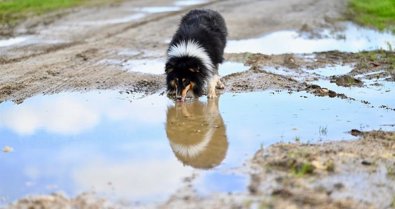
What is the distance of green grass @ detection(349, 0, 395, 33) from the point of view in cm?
1446

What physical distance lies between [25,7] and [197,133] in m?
13.3

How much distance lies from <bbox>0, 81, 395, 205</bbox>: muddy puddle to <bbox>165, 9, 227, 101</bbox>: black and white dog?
0.26 m

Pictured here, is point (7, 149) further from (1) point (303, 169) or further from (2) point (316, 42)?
(2) point (316, 42)

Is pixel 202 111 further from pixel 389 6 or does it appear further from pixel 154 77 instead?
pixel 389 6

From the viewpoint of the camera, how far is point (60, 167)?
581 cm

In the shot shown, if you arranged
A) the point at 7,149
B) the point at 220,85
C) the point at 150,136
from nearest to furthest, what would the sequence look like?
the point at 7,149
the point at 150,136
the point at 220,85

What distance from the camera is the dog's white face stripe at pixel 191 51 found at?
8258 mm

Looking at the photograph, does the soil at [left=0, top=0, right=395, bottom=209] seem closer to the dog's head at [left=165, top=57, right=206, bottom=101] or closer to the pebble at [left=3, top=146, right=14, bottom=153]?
the dog's head at [left=165, top=57, right=206, bottom=101]

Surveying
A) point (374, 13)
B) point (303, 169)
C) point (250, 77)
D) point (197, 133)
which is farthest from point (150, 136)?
point (374, 13)

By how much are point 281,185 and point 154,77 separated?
4.75m

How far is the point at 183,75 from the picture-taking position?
8.12 m

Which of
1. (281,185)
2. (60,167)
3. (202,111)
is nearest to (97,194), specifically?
(60,167)

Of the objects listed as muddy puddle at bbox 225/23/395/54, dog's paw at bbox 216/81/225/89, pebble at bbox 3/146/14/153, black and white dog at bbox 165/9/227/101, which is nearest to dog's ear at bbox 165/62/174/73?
black and white dog at bbox 165/9/227/101

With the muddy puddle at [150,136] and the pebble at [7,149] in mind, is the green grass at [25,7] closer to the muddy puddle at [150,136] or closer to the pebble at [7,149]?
the muddy puddle at [150,136]
